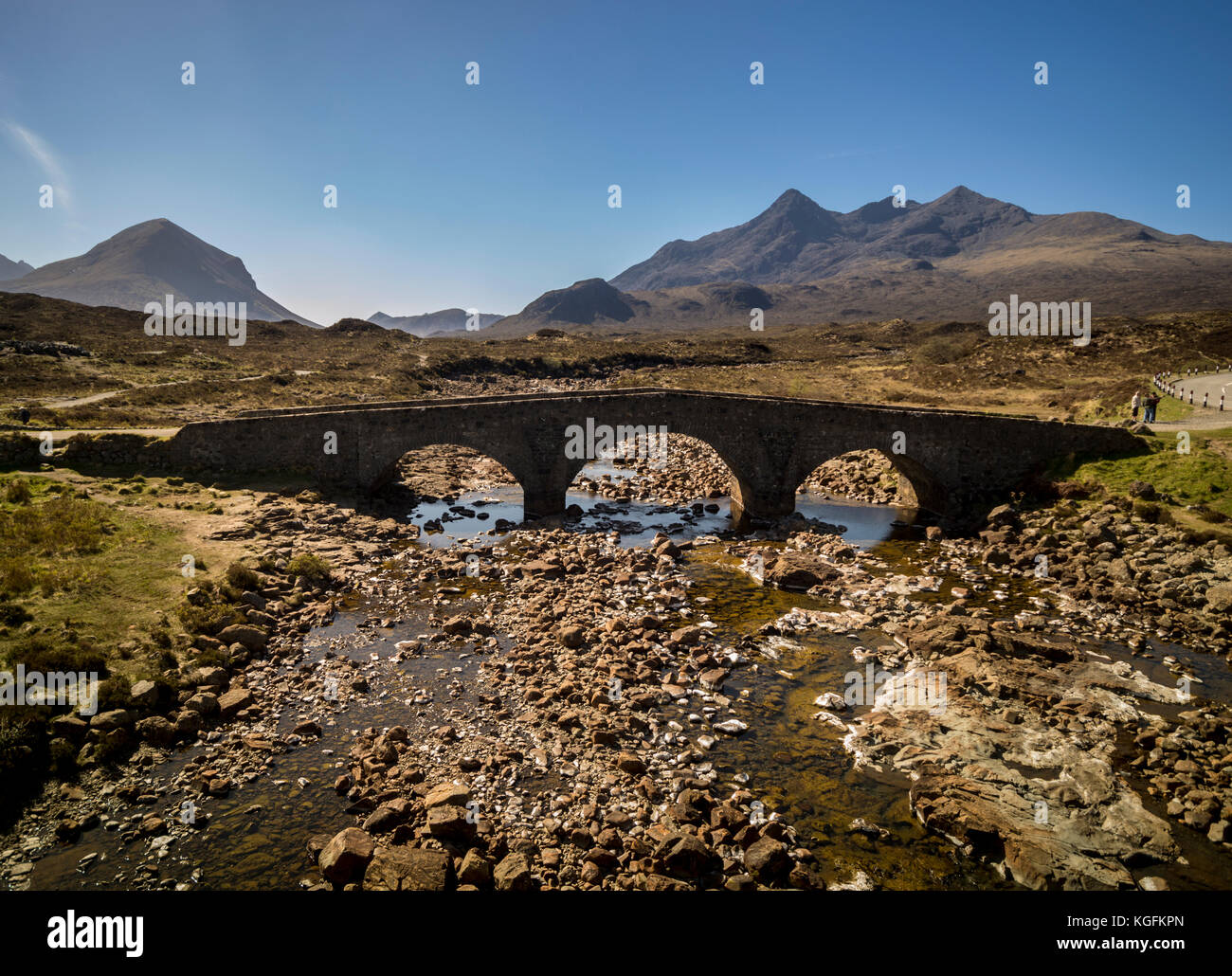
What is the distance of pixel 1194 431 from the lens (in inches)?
1168

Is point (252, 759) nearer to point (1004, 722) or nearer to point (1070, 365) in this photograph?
point (1004, 722)

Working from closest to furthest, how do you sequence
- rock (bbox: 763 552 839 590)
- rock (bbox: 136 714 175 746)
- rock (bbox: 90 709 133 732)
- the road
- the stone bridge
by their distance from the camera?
rock (bbox: 90 709 133 732) → rock (bbox: 136 714 175 746) → rock (bbox: 763 552 839 590) → the road → the stone bridge

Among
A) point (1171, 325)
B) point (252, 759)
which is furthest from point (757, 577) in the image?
point (1171, 325)

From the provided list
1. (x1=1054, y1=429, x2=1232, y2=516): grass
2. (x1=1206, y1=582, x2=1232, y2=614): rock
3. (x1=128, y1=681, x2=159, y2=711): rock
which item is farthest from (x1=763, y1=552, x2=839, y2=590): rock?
(x1=128, y1=681, x2=159, y2=711): rock

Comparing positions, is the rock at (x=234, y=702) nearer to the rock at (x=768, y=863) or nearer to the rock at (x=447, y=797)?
the rock at (x=447, y=797)

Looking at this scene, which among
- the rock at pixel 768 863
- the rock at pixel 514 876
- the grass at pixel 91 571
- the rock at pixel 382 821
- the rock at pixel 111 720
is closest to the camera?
the rock at pixel 514 876

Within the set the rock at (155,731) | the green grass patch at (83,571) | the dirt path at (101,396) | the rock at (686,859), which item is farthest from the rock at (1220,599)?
the dirt path at (101,396)

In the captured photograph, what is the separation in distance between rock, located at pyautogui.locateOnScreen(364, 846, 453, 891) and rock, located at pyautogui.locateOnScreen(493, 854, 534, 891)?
0.87 m

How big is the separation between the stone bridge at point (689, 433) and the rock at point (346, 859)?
74.9 feet

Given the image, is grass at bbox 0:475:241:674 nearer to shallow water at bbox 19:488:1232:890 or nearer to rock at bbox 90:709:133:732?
rock at bbox 90:709:133:732

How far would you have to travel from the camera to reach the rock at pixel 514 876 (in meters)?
10.2

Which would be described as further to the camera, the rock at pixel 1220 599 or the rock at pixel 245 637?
the rock at pixel 1220 599

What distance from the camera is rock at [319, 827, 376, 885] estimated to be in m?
10.6
